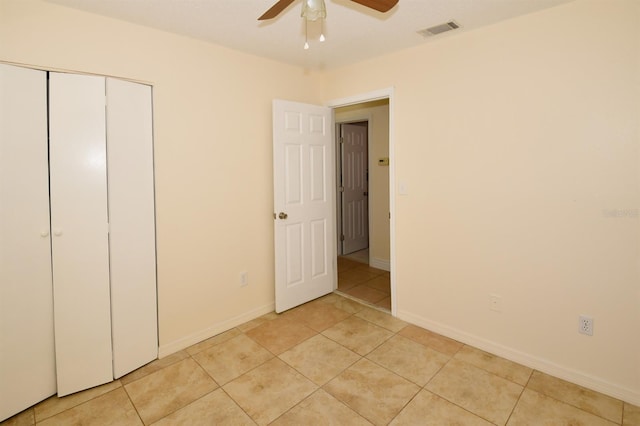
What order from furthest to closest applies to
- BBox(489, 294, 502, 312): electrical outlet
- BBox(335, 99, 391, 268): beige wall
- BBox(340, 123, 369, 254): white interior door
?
BBox(340, 123, 369, 254): white interior door → BBox(335, 99, 391, 268): beige wall → BBox(489, 294, 502, 312): electrical outlet

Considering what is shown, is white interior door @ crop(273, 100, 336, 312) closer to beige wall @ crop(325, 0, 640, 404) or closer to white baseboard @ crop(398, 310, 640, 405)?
beige wall @ crop(325, 0, 640, 404)

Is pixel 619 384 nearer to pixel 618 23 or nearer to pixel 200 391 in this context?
pixel 618 23

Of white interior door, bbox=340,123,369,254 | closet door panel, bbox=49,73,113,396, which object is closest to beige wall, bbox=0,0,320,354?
closet door panel, bbox=49,73,113,396

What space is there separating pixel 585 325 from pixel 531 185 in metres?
0.98

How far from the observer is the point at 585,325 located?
2141 millimetres

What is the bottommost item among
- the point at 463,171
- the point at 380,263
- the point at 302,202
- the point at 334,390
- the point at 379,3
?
the point at 334,390

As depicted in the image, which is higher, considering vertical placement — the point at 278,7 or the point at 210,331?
the point at 278,7

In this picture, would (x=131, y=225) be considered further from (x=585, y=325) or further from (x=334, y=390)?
(x=585, y=325)

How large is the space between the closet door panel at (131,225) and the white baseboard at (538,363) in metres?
2.28

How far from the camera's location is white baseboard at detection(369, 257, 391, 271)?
4668mm

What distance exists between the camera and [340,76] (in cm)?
347

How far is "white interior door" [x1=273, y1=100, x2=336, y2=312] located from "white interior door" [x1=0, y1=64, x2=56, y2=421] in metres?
1.71

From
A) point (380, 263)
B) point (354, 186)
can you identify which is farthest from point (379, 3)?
point (354, 186)

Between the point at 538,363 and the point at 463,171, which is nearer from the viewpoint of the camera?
the point at 538,363
